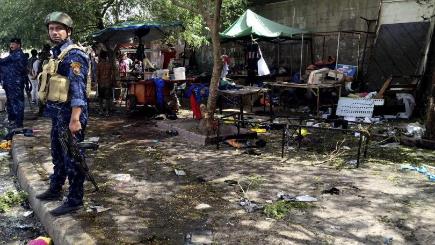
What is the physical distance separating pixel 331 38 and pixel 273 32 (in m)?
2.36

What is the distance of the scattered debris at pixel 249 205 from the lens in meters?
4.11

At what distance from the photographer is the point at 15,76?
799cm

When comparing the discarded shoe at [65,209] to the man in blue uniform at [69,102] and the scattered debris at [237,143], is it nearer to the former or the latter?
the man in blue uniform at [69,102]

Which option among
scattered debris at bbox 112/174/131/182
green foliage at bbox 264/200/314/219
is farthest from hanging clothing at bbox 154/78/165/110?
green foliage at bbox 264/200/314/219

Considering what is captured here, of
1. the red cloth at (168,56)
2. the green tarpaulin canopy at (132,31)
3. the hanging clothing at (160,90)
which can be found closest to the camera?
the hanging clothing at (160,90)

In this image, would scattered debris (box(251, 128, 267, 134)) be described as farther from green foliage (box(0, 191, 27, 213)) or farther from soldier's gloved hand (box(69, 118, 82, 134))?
soldier's gloved hand (box(69, 118, 82, 134))

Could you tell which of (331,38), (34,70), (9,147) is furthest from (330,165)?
(34,70)

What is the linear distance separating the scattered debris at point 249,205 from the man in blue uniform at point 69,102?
1594 mm

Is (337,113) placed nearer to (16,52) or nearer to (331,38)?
(331,38)

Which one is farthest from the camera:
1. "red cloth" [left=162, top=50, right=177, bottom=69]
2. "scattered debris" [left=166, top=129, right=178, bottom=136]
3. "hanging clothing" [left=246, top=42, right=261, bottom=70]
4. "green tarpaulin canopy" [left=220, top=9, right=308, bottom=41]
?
"red cloth" [left=162, top=50, right=177, bottom=69]

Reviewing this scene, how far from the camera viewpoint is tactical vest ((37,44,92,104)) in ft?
11.9

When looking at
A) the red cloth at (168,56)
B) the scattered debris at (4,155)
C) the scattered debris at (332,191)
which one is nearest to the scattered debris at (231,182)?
the scattered debris at (332,191)

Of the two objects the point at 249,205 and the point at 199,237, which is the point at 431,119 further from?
the point at 199,237

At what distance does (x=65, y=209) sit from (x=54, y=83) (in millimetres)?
1198
